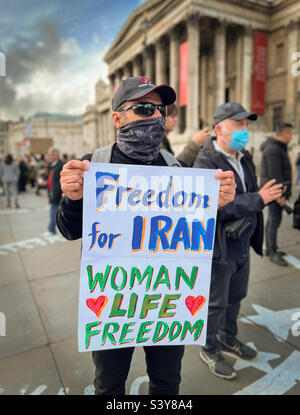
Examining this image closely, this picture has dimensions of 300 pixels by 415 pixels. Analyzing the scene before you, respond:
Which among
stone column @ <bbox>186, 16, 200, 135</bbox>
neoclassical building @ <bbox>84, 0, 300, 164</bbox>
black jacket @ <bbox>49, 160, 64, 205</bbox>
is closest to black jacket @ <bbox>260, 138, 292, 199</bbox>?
black jacket @ <bbox>49, 160, 64, 205</bbox>

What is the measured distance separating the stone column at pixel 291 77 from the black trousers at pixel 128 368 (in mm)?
26145

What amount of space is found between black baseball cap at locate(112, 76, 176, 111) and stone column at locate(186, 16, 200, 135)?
23.0 meters

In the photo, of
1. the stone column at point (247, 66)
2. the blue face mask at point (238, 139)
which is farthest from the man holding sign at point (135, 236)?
the stone column at point (247, 66)

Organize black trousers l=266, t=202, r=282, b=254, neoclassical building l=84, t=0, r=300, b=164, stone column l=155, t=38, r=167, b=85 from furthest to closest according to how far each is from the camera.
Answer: stone column l=155, t=38, r=167, b=85 < neoclassical building l=84, t=0, r=300, b=164 < black trousers l=266, t=202, r=282, b=254

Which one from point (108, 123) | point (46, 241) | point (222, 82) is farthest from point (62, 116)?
point (46, 241)

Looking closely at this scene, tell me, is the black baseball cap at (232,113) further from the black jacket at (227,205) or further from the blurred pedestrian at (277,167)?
the blurred pedestrian at (277,167)

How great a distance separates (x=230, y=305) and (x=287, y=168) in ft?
9.73

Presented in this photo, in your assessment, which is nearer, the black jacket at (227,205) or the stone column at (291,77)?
the black jacket at (227,205)

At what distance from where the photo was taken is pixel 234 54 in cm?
2684

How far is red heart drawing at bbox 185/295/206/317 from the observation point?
1.56 meters

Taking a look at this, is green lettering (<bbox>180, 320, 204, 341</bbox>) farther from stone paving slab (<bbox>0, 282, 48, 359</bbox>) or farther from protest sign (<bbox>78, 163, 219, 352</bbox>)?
stone paving slab (<bbox>0, 282, 48, 359</bbox>)

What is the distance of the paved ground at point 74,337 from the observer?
2.22 meters

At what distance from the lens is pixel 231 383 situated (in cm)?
224

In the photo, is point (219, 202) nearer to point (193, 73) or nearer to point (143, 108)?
point (143, 108)
